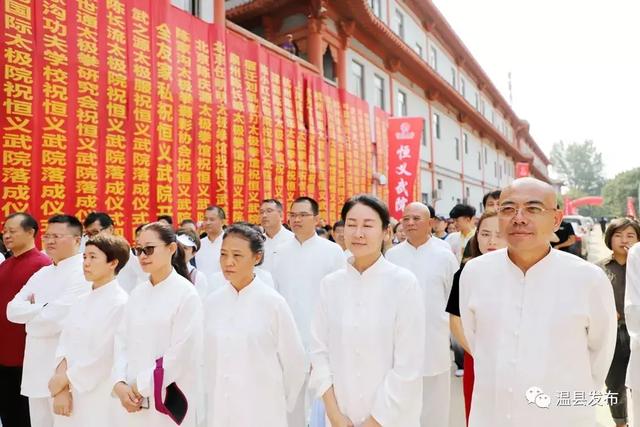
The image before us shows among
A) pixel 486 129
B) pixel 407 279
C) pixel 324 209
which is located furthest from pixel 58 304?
pixel 486 129

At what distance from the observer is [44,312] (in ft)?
10.1

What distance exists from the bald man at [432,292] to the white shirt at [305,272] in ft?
1.76

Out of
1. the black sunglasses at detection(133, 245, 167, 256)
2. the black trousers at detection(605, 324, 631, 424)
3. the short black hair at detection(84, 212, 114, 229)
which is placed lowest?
the black trousers at detection(605, 324, 631, 424)

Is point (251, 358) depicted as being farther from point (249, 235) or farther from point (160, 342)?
point (249, 235)

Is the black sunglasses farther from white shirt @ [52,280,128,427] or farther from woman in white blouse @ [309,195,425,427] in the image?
woman in white blouse @ [309,195,425,427]

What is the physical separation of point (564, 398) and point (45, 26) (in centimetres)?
604

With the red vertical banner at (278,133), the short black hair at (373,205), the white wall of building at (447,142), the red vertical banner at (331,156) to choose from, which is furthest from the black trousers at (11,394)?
the white wall of building at (447,142)

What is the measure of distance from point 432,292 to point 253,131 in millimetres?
5551

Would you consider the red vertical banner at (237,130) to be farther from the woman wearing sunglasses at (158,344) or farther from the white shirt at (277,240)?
the woman wearing sunglasses at (158,344)

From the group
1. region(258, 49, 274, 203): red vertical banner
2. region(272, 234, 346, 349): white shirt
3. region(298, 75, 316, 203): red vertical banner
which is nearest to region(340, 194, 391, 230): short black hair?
region(272, 234, 346, 349): white shirt

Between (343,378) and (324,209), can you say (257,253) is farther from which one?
(324,209)

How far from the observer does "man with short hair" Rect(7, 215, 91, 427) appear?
3111mm

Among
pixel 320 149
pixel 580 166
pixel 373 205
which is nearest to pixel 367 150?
pixel 320 149

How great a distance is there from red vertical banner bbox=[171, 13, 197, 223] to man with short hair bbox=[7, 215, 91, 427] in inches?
131
